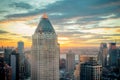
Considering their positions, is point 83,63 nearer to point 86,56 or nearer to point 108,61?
point 86,56

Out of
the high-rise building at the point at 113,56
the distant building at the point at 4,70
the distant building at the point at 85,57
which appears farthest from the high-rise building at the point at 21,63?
the high-rise building at the point at 113,56

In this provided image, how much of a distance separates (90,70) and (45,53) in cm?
145

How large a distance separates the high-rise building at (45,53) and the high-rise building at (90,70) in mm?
887

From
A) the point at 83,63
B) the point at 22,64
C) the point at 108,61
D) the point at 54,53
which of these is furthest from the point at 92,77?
the point at 108,61

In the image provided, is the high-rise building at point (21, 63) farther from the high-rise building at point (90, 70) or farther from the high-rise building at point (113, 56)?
the high-rise building at point (113, 56)

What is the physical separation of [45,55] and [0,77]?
1.51 meters

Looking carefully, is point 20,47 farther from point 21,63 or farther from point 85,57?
point 85,57

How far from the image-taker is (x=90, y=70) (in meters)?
7.46

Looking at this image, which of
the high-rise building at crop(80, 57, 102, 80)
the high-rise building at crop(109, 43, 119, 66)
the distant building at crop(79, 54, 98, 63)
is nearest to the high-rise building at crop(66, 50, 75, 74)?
the high-rise building at crop(109, 43, 119, 66)

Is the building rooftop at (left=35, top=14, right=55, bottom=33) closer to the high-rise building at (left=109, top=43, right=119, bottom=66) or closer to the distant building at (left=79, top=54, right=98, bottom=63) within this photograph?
the distant building at (left=79, top=54, right=98, bottom=63)

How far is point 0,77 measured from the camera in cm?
636

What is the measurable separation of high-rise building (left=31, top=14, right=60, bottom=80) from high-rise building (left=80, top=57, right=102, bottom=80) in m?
0.89

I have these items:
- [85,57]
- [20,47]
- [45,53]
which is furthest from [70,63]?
[20,47]

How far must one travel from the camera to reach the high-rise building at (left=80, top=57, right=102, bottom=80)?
289 inches
